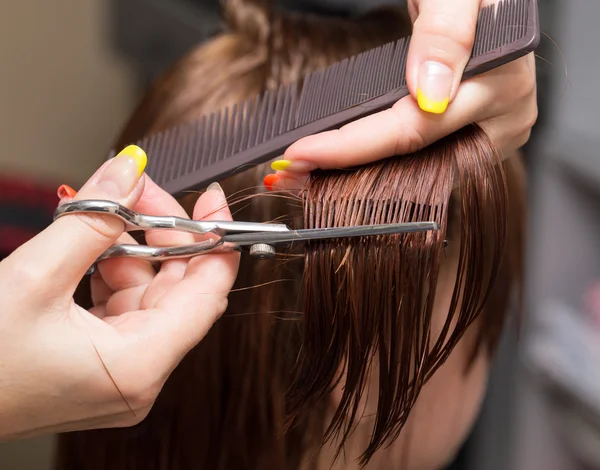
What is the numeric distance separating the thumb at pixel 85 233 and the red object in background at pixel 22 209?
0.87 m

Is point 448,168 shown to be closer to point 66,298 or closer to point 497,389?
point 66,298

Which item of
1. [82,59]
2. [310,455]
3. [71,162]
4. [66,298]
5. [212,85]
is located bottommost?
[310,455]

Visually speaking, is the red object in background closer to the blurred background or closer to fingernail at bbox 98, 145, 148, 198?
the blurred background

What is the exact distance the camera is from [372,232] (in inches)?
17.1

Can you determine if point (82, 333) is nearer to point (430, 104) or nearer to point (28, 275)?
point (28, 275)

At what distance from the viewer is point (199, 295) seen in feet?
1.49

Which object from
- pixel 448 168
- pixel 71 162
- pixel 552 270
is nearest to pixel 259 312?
pixel 448 168

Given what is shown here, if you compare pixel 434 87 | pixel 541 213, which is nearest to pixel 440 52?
pixel 434 87

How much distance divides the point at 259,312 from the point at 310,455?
0.49 ft

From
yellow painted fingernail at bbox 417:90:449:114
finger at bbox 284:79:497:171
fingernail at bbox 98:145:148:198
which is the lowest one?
fingernail at bbox 98:145:148:198

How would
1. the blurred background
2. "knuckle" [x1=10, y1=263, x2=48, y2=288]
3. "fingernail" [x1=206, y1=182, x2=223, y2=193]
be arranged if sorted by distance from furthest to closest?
the blurred background
"fingernail" [x1=206, y1=182, x2=223, y2=193]
"knuckle" [x1=10, y1=263, x2=48, y2=288]

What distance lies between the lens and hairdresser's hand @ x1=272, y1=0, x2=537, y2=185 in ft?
1.48

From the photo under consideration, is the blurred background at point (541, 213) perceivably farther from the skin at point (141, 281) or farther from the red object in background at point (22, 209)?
the skin at point (141, 281)

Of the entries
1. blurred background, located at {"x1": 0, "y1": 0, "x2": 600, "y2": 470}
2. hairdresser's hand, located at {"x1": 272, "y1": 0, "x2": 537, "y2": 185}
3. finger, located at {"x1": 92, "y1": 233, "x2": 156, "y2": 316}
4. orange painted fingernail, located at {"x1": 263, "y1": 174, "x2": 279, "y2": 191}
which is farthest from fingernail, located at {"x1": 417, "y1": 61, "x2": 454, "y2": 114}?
blurred background, located at {"x1": 0, "y1": 0, "x2": 600, "y2": 470}
